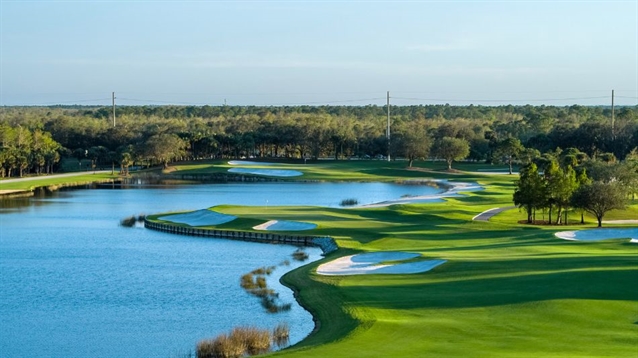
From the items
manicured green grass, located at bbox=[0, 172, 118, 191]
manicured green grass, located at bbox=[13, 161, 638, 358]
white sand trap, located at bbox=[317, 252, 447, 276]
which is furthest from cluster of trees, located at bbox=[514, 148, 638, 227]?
manicured green grass, located at bbox=[0, 172, 118, 191]

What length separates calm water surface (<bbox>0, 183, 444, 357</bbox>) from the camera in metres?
31.9

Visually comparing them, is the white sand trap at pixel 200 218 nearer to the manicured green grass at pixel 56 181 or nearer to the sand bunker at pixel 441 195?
the sand bunker at pixel 441 195

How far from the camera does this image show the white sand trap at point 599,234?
176 feet

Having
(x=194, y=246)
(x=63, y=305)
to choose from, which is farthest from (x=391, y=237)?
(x=63, y=305)

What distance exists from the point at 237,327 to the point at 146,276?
14116 mm

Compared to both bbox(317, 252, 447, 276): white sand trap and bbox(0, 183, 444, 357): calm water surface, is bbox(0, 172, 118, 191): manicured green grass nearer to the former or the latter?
bbox(0, 183, 444, 357): calm water surface

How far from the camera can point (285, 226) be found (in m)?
64.1

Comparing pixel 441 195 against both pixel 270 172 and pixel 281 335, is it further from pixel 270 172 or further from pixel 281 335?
pixel 281 335

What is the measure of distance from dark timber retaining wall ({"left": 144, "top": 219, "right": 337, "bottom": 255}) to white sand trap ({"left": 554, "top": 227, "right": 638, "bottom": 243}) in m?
A: 12.8

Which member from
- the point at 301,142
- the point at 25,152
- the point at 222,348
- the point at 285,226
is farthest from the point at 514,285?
the point at 301,142

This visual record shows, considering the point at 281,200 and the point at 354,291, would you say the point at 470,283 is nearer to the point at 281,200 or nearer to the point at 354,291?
the point at 354,291

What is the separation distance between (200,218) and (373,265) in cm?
2713

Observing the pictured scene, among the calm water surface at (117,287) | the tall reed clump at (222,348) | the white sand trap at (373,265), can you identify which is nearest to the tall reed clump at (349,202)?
the calm water surface at (117,287)

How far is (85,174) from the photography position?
425ft
